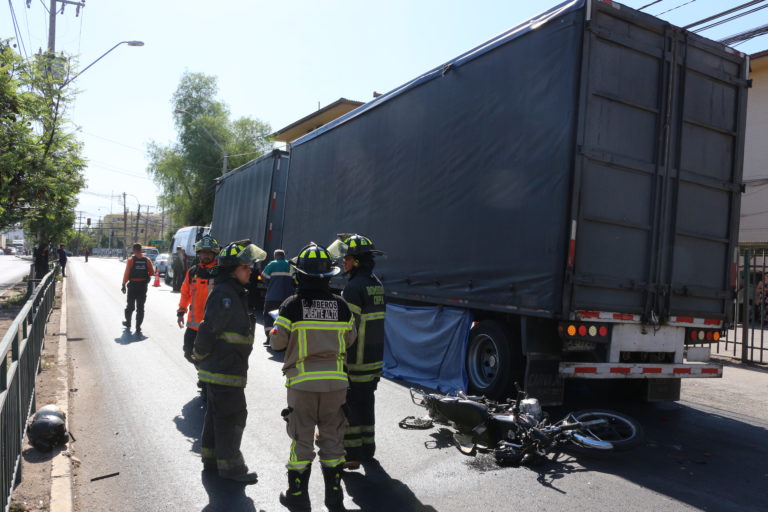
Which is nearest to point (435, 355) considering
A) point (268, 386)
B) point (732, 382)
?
point (268, 386)

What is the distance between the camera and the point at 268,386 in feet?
24.7

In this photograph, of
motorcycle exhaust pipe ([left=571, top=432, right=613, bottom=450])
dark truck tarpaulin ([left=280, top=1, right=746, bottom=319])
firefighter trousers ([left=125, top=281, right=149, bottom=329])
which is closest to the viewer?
motorcycle exhaust pipe ([left=571, top=432, right=613, bottom=450])

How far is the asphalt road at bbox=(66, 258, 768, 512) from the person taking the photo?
414 cm

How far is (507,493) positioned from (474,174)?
158 inches

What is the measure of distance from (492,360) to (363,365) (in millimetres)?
2708

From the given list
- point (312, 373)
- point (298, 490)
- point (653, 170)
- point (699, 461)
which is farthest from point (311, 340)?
point (653, 170)

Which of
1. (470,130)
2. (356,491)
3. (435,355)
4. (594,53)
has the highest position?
(594,53)

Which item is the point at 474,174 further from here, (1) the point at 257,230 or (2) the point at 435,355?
(1) the point at 257,230

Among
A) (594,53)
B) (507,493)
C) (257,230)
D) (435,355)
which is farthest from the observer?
(257,230)

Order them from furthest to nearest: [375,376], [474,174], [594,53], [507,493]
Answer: [474,174]
[594,53]
[375,376]
[507,493]

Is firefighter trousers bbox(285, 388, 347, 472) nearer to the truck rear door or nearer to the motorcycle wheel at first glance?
the motorcycle wheel

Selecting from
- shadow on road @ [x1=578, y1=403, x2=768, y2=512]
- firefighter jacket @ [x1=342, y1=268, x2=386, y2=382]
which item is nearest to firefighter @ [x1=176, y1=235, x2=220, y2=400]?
firefighter jacket @ [x1=342, y1=268, x2=386, y2=382]

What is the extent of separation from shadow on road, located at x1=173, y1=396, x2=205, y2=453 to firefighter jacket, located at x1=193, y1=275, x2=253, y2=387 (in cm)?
114

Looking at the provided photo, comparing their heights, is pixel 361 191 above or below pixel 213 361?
above
